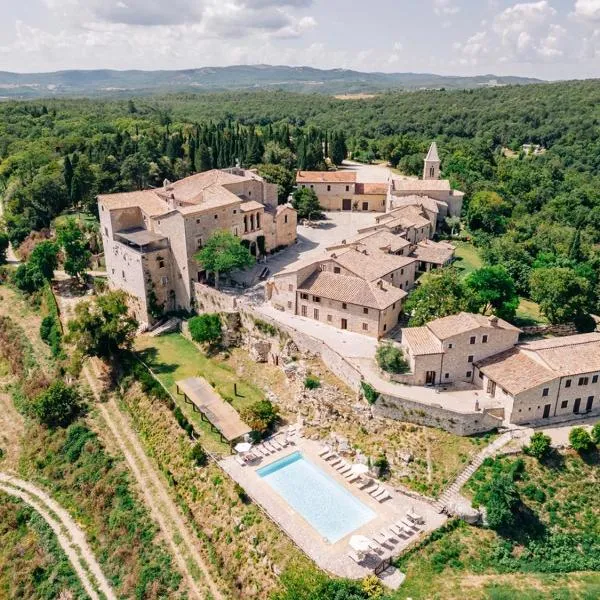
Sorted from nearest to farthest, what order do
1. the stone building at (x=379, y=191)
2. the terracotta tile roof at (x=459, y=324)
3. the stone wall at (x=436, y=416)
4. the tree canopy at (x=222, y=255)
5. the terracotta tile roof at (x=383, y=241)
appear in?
the stone wall at (x=436, y=416) < the terracotta tile roof at (x=459, y=324) < the tree canopy at (x=222, y=255) < the terracotta tile roof at (x=383, y=241) < the stone building at (x=379, y=191)

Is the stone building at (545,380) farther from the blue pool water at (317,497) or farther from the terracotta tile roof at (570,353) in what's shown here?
the blue pool water at (317,497)

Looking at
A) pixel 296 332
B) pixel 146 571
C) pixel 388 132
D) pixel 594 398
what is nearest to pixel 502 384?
pixel 594 398

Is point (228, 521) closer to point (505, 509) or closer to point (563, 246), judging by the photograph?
point (505, 509)

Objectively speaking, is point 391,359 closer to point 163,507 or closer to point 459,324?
point 459,324

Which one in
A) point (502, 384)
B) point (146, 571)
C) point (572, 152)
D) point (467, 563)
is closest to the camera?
point (467, 563)

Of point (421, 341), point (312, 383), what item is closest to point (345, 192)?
point (421, 341)

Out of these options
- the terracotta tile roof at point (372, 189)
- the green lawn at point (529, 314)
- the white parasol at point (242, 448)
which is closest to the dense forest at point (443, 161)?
the green lawn at point (529, 314)
